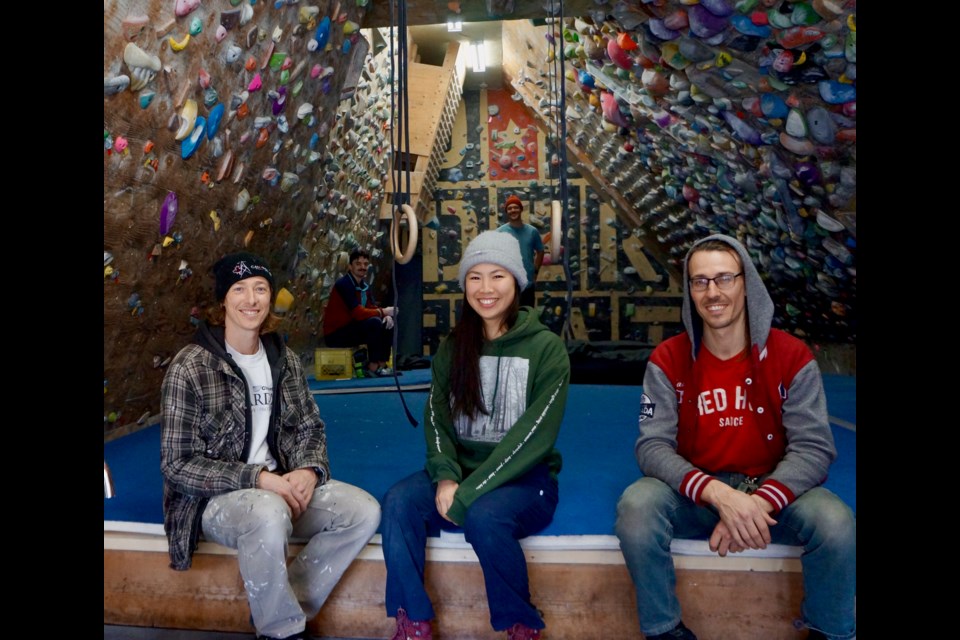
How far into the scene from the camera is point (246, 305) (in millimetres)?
1658

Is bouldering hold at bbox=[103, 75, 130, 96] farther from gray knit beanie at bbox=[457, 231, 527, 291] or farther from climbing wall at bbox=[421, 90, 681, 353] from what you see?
climbing wall at bbox=[421, 90, 681, 353]

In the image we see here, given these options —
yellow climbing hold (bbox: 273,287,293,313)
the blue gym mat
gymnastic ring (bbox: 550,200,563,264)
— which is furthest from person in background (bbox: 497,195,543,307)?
gymnastic ring (bbox: 550,200,563,264)

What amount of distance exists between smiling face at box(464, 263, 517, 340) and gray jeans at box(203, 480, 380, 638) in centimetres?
53

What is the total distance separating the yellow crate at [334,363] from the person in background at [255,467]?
3.15m

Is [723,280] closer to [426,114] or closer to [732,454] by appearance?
[732,454]

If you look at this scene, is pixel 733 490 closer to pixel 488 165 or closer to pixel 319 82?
pixel 319 82

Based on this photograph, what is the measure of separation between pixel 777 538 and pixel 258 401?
1211mm

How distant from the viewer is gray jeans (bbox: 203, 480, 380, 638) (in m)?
1.50

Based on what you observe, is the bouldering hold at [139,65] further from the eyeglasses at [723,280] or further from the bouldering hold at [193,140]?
the eyeglasses at [723,280]

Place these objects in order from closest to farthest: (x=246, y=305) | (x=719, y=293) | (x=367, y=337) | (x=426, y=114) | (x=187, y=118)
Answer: (x=719, y=293)
(x=246, y=305)
(x=187, y=118)
(x=367, y=337)
(x=426, y=114)

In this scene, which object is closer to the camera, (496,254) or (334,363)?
(496,254)

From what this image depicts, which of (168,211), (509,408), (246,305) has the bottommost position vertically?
(509,408)

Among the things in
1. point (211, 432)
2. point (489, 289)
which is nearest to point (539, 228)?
point (489, 289)
